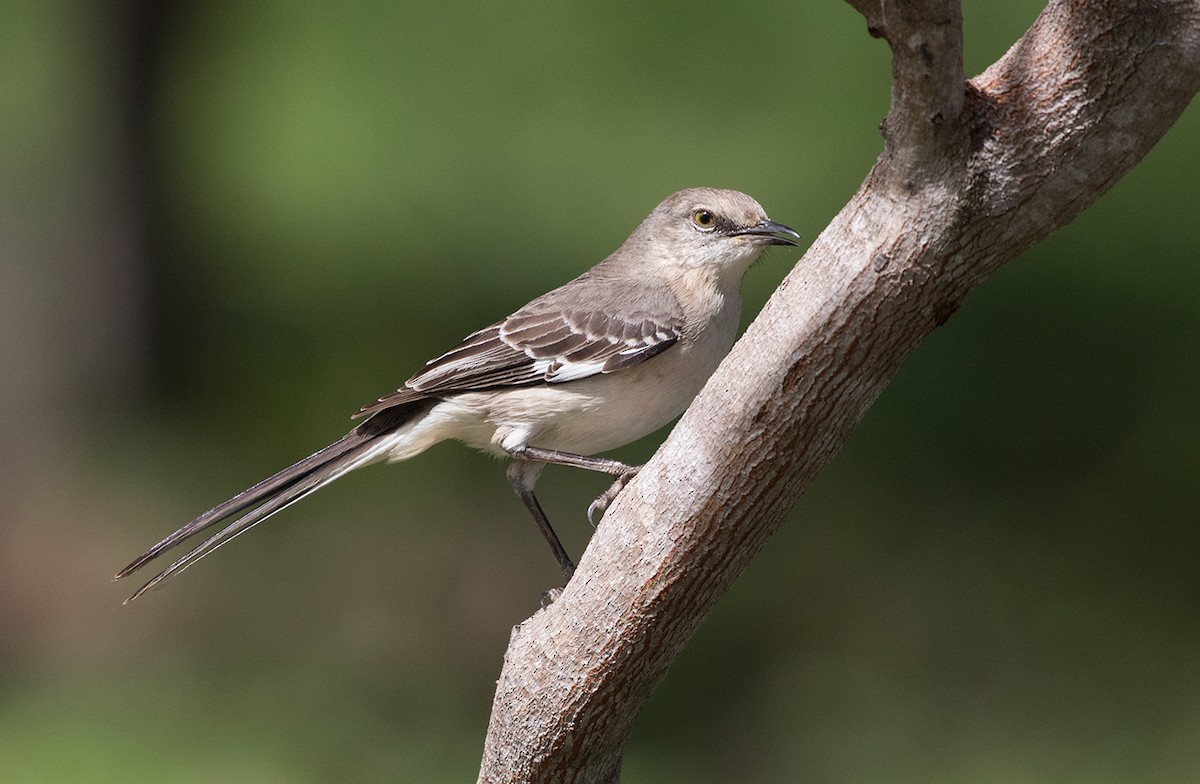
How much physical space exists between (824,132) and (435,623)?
6.58 m

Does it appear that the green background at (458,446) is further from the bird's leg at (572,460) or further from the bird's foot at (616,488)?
the bird's foot at (616,488)

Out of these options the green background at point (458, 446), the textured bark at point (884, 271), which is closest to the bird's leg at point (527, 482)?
the textured bark at point (884, 271)

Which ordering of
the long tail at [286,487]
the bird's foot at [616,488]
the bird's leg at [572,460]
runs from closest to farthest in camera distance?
the bird's foot at [616,488] → the bird's leg at [572,460] → the long tail at [286,487]

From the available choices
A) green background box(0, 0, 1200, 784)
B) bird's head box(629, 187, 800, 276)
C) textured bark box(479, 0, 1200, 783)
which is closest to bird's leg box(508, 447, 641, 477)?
textured bark box(479, 0, 1200, 783)

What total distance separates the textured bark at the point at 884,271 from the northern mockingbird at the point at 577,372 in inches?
31.4

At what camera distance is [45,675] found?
8.45 metres

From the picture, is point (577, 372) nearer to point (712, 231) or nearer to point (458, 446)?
point (712, 231)

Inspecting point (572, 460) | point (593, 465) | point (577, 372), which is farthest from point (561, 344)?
point (593, 465)

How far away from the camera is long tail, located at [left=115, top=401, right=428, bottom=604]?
13.8 feet

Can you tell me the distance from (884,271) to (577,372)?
172 cm

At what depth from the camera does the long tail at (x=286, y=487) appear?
4199 millimetres

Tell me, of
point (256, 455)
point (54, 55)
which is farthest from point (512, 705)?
point (54, 55)

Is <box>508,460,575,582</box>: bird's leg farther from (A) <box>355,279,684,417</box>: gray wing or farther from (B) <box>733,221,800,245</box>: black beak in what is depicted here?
(B) <box>733,221,800,245</box>: black beak

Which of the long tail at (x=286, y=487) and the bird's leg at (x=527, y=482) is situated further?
the bird's leg at (x=527, y=482)
